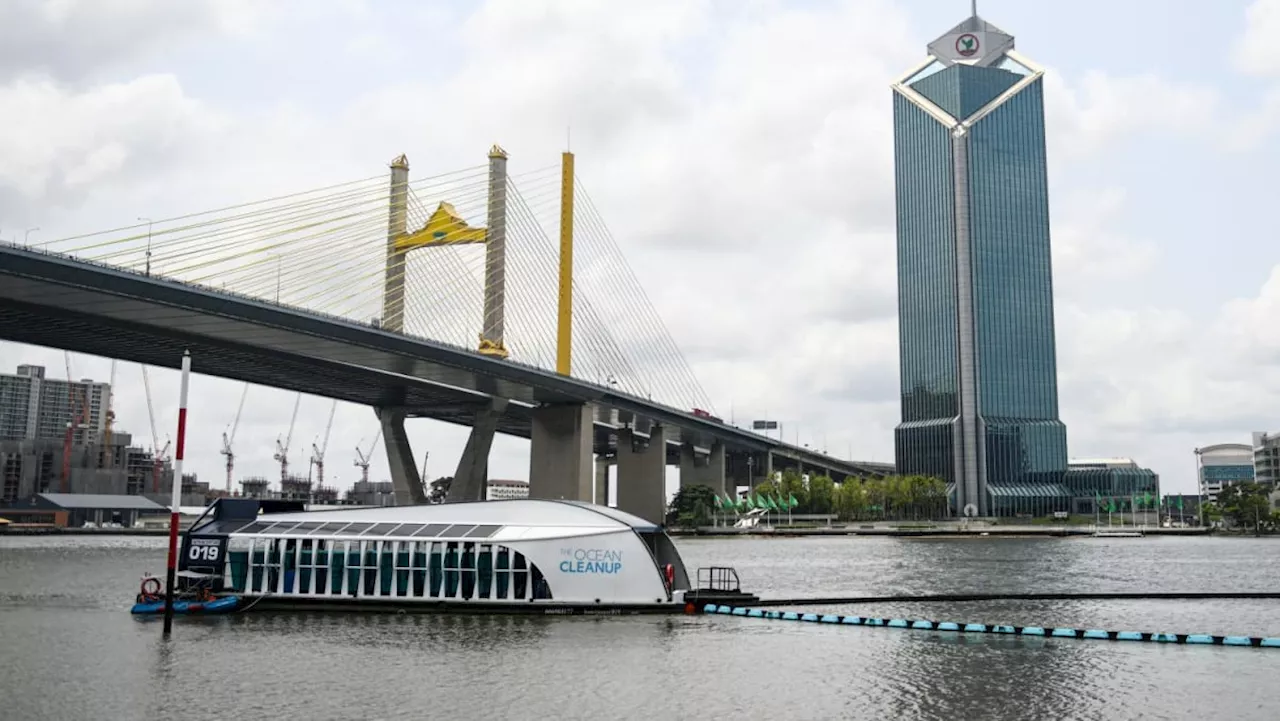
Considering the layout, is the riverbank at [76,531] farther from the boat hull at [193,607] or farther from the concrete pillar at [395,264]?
the boat hull at [193,607]

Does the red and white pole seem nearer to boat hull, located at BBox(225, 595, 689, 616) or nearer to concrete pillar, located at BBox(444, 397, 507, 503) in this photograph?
boat hull, located at BBox(225, 595, 689, 616)

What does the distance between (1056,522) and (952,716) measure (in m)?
181

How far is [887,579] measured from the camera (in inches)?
2611

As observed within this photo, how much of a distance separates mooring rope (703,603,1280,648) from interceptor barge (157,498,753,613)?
7.52 feet

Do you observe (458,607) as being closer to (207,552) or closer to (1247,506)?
(207,552)

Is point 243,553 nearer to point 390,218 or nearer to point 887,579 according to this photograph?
point 887,579

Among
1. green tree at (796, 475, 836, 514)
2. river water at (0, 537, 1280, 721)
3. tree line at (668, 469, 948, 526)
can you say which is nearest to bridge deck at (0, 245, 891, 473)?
river water at (0, 537, 1280, 721)

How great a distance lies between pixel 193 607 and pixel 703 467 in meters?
154

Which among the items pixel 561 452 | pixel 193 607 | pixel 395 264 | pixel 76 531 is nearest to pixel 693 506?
pixel 561 452

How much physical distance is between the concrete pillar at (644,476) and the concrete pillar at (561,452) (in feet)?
84.9

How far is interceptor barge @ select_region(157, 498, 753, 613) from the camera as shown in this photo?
139 ft

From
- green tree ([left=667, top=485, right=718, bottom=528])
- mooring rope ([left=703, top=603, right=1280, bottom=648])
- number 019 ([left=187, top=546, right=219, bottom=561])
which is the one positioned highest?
green tree ([left=667, top=485, right=718, bottom=528])

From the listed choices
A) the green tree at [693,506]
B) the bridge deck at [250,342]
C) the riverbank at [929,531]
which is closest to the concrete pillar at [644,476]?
the riverbank at [929,531]

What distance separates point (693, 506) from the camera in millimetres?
171625
